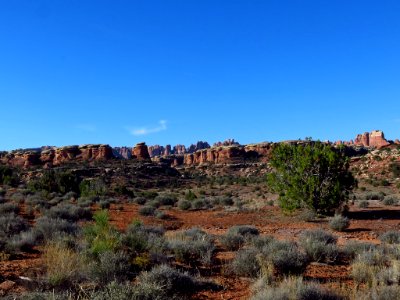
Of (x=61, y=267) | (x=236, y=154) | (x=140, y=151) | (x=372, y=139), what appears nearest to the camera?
(x=61, y=267)

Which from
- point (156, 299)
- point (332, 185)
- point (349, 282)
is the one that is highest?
point (332, 185)

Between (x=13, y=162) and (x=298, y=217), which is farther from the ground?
(x=13, y=162)

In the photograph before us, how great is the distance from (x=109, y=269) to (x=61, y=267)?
2.90 ft

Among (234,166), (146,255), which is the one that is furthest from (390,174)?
(146,255)

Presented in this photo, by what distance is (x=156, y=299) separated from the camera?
5.55 metres

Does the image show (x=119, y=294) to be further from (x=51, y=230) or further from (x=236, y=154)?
(x=236, y=154)

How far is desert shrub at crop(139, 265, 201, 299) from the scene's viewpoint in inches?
283

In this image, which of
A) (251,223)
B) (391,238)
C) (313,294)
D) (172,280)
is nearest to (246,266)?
(172,280)

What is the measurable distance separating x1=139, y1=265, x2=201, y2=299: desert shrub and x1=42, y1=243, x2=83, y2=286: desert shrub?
49.9 inches

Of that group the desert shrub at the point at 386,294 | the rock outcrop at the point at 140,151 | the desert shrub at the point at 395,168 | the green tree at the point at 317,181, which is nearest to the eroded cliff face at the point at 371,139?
the rock outcrop at the point at 140,151

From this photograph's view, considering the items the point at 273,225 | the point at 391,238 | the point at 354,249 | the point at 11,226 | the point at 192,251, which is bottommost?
the point at 273,225

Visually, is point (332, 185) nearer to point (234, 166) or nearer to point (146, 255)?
point (146, 255)

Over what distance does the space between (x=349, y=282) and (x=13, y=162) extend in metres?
87.7

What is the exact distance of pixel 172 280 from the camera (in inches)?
293
